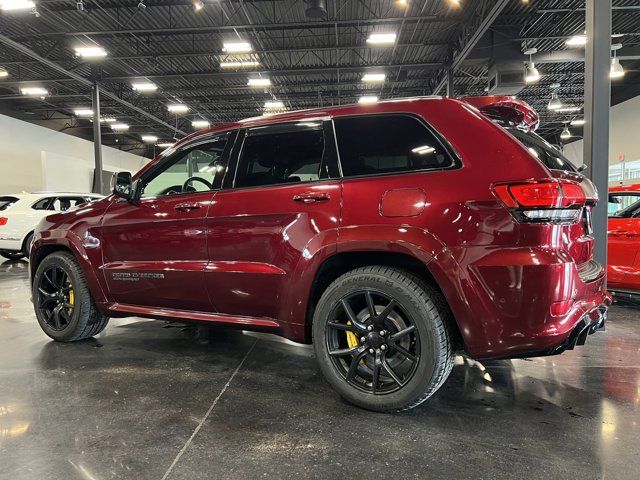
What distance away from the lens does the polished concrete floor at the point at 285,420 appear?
1788 millimetres

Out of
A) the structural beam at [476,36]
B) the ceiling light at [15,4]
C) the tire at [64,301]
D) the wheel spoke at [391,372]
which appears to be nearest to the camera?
the wheel spoke at [391,372]

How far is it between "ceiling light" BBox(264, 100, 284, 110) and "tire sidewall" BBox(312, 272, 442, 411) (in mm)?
18175

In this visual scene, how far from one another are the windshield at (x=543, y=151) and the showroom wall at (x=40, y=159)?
21.6 metres

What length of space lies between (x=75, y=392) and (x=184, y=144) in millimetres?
1721

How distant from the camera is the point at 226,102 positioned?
19.9 meters

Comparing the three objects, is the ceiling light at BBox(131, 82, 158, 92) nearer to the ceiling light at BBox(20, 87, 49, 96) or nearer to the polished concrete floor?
the ceiling light at BBox(20, 87, 49, 96)

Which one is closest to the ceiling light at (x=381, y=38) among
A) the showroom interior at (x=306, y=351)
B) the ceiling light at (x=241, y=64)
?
the ceiling light at (x=241, y=64)

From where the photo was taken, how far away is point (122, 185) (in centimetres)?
305

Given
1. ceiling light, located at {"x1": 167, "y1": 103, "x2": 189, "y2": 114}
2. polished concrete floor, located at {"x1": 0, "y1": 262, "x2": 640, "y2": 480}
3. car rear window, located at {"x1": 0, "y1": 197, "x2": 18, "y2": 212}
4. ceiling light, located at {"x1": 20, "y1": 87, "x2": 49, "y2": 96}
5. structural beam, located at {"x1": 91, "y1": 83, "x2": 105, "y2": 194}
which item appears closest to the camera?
polished concrete floor, located at {"x1": 0, "y1": 262, "x2": 640, "y2": 480}

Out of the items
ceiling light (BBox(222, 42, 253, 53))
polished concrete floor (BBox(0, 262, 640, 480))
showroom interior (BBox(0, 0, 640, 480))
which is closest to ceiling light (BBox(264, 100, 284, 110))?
ceiling light (BBox(222, 42, 253, 53))

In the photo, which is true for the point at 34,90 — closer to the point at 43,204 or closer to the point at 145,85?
Result: the point at 145,85

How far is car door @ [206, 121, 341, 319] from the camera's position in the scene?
2346mm

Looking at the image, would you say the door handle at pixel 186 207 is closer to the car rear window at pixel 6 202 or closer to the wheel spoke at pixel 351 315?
the wheel spoke at pixel 351 315

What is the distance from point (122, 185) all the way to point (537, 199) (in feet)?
8.61
